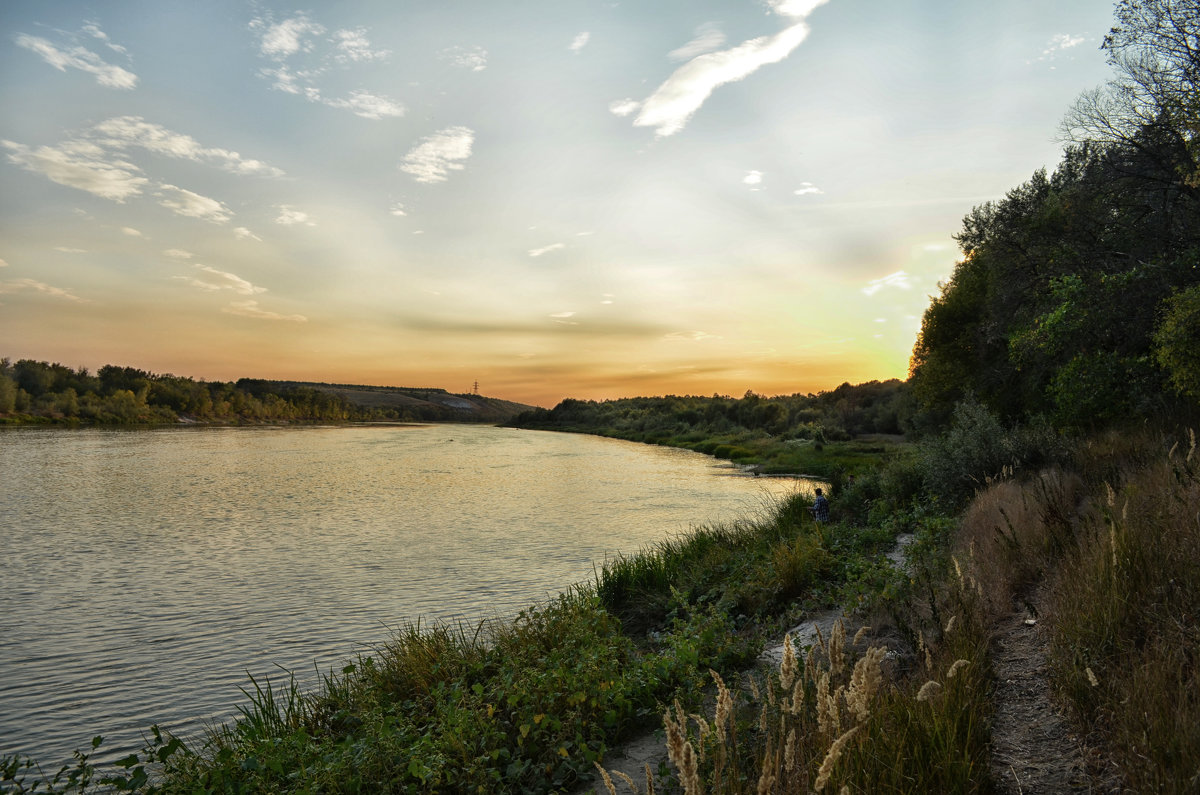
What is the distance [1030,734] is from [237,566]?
18.0 m

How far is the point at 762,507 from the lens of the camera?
25688 mm

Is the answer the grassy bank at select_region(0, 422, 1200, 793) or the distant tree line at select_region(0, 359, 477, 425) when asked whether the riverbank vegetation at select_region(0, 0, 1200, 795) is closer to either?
the grassy bank at select_region(0, 422, 1200, 793)

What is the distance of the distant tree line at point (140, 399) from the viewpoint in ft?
309

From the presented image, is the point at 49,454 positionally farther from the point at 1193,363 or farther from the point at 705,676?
the point at 1193,363

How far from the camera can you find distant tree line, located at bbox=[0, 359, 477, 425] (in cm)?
9431

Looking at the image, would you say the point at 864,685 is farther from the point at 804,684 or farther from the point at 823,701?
the point at 804,684

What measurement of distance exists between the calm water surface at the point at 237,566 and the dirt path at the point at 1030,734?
8883mm

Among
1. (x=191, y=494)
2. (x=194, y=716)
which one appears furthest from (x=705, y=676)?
(x=191, y=494)

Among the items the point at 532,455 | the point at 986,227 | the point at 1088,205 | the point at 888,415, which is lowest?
the point at 532,455

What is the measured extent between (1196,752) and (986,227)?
36894 mm

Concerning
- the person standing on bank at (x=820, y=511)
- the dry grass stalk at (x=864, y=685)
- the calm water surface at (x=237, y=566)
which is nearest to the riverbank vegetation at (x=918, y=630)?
the dry grass stalk at (x=864, y=685)

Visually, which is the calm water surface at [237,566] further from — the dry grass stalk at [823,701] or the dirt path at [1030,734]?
the dirt path at [1030,734]

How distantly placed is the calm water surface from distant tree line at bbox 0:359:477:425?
7422 centimetres

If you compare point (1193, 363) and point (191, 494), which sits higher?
point (1193, 363)
